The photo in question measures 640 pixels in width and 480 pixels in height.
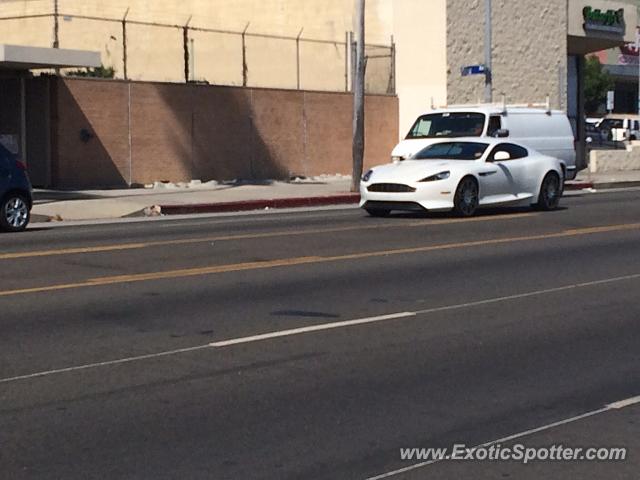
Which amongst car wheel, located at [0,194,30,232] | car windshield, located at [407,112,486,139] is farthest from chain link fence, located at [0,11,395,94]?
car wheel, located at [0,194,30,232]

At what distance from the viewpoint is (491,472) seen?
6629mm

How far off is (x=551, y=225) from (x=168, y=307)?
34.3 feet

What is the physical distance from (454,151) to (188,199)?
781 centimetres

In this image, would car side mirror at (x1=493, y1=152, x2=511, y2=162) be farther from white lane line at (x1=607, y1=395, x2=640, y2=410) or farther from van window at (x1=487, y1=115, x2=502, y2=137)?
white lane line at (x1=607, y1=395, x2=640, y2=410)

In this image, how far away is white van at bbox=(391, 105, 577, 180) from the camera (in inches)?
1125

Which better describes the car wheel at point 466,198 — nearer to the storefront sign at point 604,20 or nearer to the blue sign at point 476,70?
the blue sign at point 476,70

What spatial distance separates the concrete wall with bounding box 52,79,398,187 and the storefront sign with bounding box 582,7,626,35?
1096 cm

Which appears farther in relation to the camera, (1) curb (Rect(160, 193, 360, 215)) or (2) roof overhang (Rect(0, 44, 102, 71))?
(2) roof overhang (Rect(0, 44, 102, 71))

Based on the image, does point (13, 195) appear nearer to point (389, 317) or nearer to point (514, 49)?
point (389, 317)

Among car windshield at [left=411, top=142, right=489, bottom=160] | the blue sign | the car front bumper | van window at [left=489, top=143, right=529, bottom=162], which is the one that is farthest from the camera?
the blue sign

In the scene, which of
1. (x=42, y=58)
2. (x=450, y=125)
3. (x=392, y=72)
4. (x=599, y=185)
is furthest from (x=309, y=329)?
(x=392, y=72)

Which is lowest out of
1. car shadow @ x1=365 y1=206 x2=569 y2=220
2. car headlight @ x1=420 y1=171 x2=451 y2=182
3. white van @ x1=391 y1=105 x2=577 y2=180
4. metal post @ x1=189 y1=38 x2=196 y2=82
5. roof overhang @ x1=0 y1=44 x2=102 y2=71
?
car shadow @ x1=365 y1=206 x2=569 y2=220

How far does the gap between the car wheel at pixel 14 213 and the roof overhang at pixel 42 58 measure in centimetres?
843

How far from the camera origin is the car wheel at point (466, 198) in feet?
70.4
